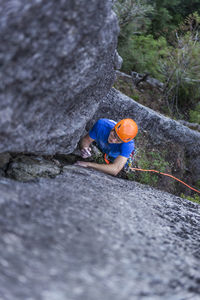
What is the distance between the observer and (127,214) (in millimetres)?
3453

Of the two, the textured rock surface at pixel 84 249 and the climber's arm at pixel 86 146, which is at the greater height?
the textured rock surface at pixel 84 249

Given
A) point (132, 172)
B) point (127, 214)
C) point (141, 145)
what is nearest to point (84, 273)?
point (127, 214)

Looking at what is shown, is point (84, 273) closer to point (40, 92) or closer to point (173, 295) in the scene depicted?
point (173, 295)

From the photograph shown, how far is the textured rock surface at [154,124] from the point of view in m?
7.30

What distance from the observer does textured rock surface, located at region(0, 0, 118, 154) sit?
2.47 metres

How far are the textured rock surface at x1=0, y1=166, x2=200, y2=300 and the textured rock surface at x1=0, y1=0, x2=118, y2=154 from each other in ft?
2.49

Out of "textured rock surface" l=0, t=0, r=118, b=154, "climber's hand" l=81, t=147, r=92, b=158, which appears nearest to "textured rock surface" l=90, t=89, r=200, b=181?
"climber's hand" l=81, t=147, r=92, b=158

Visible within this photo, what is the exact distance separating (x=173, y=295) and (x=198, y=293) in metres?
0.30

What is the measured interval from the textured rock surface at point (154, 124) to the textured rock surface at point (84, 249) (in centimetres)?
390

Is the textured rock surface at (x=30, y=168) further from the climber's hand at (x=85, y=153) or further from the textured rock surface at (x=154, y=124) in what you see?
the textured rock surface at (x=154, y=124)

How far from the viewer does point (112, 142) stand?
18.3ft

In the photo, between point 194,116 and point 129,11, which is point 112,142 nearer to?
point 194,116

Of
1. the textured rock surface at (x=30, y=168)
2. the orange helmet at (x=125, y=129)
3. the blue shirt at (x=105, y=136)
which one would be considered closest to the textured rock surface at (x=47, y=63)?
the textured rock surface at (x=30, y=168)

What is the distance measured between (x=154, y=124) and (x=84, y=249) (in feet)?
21.2
